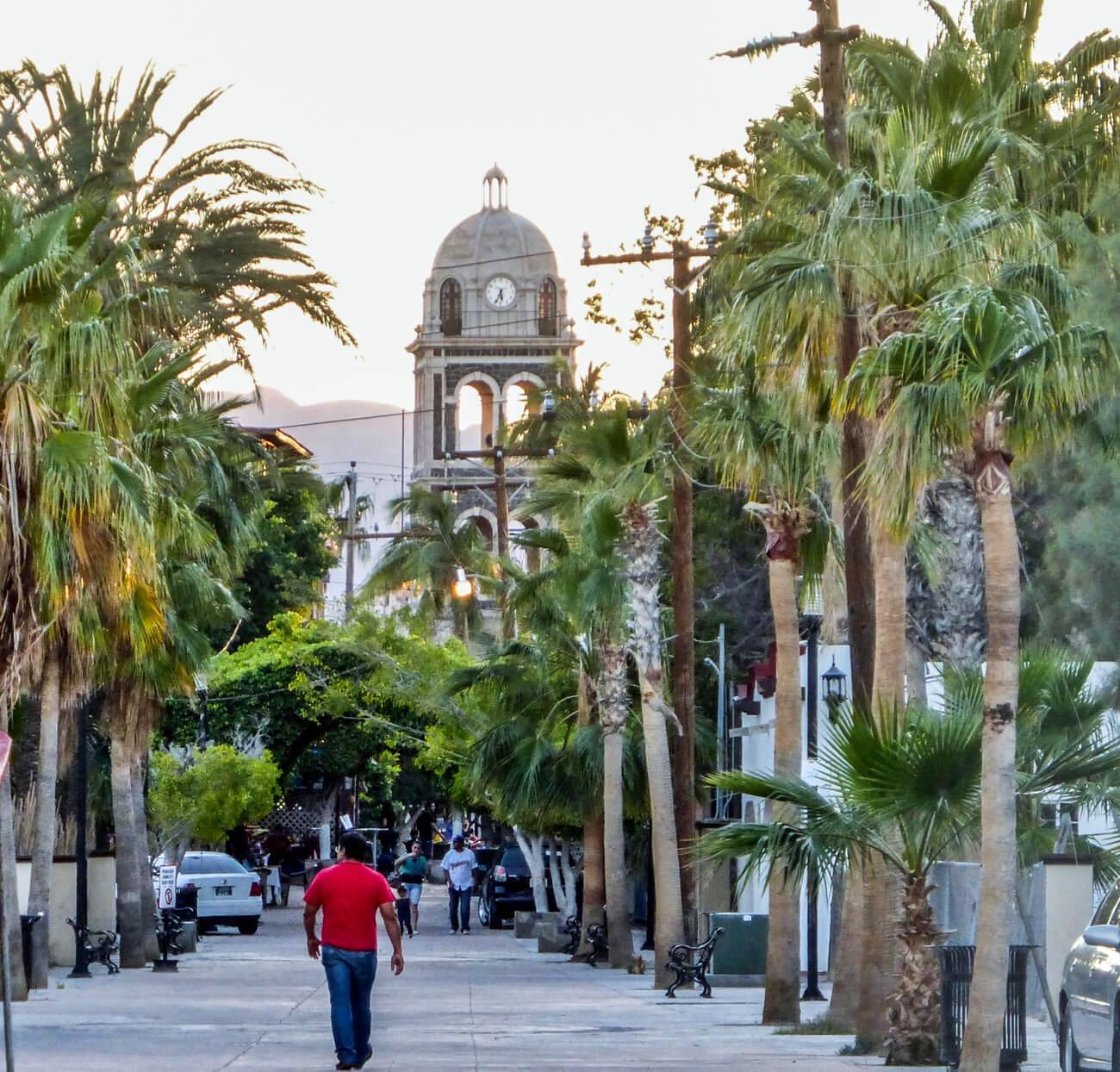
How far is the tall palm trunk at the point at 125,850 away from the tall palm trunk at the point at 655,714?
305 inches

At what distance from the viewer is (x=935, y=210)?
15.9 m

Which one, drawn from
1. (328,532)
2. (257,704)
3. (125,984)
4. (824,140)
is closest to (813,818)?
(824,140)

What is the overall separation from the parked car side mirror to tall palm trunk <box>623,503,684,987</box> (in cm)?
1513

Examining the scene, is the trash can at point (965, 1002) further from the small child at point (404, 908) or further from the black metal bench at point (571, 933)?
the small child at point (404, 908)

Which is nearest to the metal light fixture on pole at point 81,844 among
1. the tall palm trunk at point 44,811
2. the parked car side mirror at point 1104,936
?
the tall palm trunk at point 44,811

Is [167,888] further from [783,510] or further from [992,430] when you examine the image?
[992,430]

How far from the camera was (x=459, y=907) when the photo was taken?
44.2m

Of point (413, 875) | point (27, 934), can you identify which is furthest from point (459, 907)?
point (27, 934)

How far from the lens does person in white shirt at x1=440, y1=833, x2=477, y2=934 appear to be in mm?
42750

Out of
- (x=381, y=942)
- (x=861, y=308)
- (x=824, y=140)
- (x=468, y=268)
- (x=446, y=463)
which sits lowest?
(x=381, y=942)

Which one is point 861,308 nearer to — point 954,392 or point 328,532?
point 954,392

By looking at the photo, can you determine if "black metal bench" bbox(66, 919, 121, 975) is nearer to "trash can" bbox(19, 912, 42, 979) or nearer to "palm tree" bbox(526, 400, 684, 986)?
"trash can" bbox(19, 912, 42, 979)

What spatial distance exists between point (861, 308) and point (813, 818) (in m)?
4.44

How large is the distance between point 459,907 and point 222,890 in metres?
4.97
